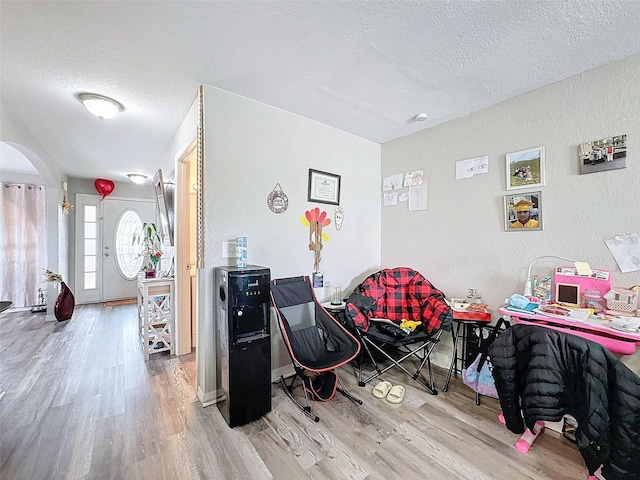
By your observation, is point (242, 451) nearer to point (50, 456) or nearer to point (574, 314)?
point (50, 456)

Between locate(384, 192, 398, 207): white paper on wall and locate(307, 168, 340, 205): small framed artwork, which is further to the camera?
locate(384, 192, 398, 207): white paper on wall

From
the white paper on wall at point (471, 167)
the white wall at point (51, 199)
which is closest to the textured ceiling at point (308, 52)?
the white wall at point (51, 199)

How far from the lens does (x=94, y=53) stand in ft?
5.63

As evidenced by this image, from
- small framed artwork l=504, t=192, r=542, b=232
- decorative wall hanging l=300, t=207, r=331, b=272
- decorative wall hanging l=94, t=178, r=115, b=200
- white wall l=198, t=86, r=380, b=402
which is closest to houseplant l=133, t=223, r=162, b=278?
decorative wall hanging l=94, t=178, r=115, b=200

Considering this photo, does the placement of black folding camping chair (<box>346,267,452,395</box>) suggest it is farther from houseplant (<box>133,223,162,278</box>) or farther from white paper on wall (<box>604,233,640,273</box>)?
houseplant (<box>133,223,162,278</box>)

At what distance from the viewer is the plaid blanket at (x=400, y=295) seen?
8.25 feet

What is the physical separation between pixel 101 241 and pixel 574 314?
724 cm

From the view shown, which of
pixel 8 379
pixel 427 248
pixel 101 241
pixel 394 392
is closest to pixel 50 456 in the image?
pixel 8 379

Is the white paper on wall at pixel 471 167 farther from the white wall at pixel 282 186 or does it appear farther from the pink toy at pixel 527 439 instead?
the pink toy at pixel 527 439

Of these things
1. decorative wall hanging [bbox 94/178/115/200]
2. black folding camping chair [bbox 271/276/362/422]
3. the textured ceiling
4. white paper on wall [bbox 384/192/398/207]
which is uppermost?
the textured ceiling

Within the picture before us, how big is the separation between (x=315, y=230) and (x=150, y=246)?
10.5 ft

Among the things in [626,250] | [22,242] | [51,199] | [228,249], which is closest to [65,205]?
[51,199]

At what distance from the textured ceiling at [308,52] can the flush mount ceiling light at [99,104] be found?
2.9 inches

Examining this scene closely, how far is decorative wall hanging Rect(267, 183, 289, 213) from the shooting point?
2.44 metres
